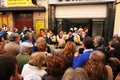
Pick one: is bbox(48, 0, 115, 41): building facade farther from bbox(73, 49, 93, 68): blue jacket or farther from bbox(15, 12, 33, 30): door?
bbox(73, 49, 93, 68): blue jacket

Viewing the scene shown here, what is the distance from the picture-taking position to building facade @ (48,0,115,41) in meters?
12.8

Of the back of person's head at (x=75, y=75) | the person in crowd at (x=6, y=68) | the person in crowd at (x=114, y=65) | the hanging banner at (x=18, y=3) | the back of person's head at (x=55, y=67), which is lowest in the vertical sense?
the person in crowd at (x=114, y=65)

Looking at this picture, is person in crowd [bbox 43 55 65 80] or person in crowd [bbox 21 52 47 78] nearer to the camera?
person in crowd [bbox 43 55 65 80]

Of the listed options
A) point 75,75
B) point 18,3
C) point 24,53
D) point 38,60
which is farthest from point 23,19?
point 75,75

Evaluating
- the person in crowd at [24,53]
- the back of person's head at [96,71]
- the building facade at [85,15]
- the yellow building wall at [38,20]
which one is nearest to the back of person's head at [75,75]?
the back of person's head at [96,71]

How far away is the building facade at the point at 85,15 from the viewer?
41.8 ft

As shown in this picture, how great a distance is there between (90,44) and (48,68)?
1402 millimetres

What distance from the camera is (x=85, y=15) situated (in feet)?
44.2

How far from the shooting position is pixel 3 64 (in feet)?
6.27

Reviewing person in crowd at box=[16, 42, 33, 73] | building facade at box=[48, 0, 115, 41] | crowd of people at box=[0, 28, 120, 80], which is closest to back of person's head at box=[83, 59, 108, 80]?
crowd of people at box=[0, 28, 120, 80]

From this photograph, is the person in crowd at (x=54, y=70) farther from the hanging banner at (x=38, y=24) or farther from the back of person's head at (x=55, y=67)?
the hanging banner at (x=38, y=24)

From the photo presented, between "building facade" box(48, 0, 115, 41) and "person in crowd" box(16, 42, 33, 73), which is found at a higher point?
"building facade" box(48, 0, 115, 41)

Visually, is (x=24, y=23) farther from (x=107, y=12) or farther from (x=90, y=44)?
(x=90, y=44)

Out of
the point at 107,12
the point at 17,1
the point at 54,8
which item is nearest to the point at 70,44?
the point at 107,12
